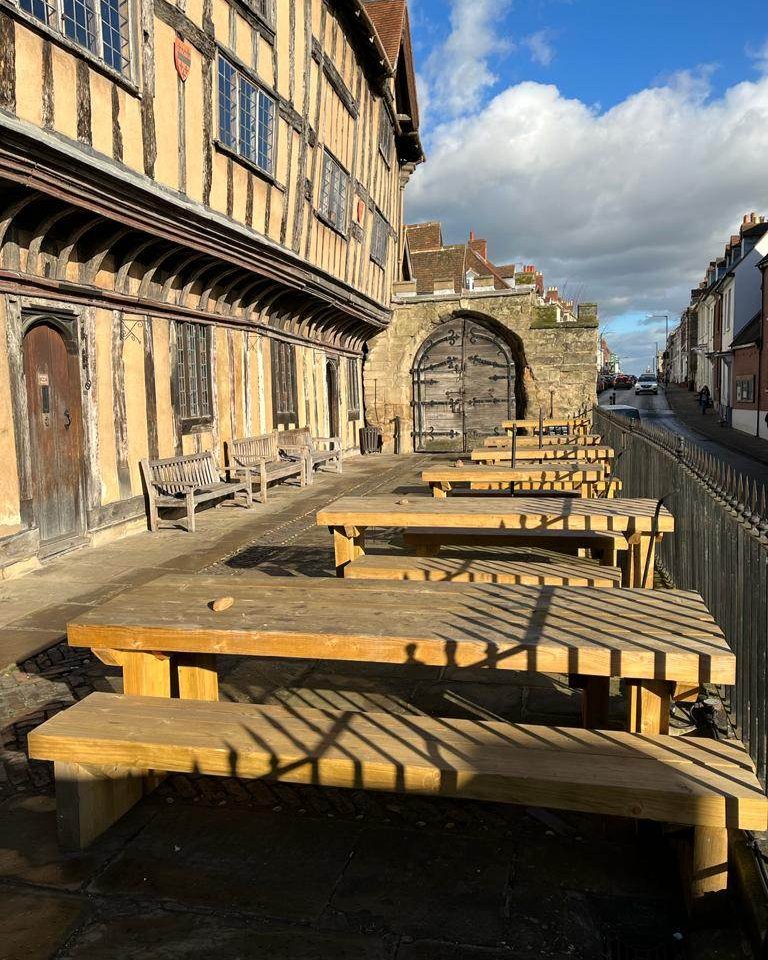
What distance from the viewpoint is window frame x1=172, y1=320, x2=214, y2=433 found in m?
9.63

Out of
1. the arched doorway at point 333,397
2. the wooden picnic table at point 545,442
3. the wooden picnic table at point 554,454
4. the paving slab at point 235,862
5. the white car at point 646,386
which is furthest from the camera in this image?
the white car at point 646,386

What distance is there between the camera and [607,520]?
4902mm

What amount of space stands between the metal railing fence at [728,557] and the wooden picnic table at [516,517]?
27cm

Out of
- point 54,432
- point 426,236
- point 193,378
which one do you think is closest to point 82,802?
point 54,432

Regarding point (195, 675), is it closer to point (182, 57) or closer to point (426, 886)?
point (426, 886)

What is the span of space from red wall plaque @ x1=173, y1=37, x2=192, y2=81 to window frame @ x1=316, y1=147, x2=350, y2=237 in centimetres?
438

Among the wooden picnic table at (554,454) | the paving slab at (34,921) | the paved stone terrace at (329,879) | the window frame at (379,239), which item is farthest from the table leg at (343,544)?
the window frame at (379,239)

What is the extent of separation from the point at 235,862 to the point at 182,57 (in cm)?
853

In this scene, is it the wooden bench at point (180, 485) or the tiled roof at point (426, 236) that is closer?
the wooden bench at point (180, 485)

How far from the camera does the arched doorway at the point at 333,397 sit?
16.9 metres

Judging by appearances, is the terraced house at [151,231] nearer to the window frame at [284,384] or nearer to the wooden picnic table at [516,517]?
the window frame at [284,384]

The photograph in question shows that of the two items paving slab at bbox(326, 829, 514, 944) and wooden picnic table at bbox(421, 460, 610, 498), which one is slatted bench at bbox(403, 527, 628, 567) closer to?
wooden picnic table at bbox(421, 460, 610, 498)

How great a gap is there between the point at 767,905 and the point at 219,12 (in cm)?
1033

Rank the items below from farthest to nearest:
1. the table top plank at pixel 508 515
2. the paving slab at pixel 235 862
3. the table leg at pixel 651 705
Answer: the table top plank at pixel 508 515, the table leg at pixel 651 705, the paving slab at pixel 235 862
